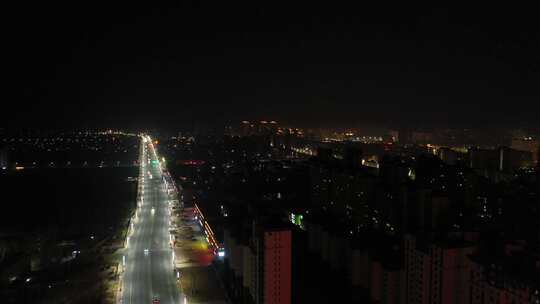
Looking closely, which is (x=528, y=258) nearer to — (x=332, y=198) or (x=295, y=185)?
(x=332, y=198)

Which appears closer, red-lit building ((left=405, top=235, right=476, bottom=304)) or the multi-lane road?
red-lit building ((left=405, top=235, right=476, bottom=304))

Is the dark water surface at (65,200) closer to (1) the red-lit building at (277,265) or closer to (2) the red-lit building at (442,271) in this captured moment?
(1) the red-lit building at (277,265)

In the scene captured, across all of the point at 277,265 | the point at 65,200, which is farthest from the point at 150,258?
the point at 65,200

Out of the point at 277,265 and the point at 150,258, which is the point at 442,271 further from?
the point at 150,258

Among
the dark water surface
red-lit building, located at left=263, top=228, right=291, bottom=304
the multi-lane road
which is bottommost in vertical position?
the dark water surface

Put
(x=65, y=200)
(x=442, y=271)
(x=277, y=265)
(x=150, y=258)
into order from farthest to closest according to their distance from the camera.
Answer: (x=65, y=200), (x=150, y=258), (x=277, y=265), (x=442, y=271)

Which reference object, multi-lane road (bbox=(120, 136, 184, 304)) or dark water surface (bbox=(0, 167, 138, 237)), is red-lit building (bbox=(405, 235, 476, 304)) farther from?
dark water surface (bbox=(0, 167, 138, 237))

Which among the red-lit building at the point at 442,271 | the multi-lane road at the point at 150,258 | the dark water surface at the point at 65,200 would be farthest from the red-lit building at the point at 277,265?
the dark water surface at the point at 65,200

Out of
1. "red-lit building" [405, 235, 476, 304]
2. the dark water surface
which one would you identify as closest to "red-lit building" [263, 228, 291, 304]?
"red-lit building" [405, 235, 476, 304]
